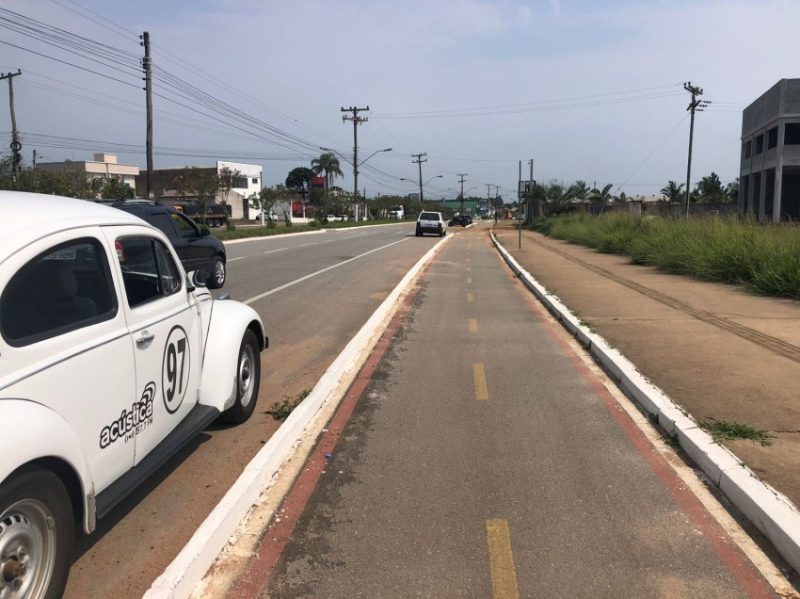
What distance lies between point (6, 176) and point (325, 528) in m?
31.6

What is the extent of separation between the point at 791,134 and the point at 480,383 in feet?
144

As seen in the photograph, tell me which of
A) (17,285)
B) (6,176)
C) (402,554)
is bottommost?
(402,554)

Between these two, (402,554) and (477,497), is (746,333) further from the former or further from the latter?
(402,554)

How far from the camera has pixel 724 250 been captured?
639 inches

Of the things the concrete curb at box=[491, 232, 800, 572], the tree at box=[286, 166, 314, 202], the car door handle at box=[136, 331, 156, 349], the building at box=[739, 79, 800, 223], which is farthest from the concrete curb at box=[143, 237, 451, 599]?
the tree at box=[286, 166, 314, 202]

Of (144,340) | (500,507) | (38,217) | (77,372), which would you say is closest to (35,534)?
(77,372)

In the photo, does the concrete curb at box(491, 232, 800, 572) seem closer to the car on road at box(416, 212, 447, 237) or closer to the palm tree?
the car on road at box(416, 212, 447, 237)

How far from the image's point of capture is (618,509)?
13.9 ft

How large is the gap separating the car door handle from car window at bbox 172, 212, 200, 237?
34.9 feet

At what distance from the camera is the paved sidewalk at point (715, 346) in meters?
5.39

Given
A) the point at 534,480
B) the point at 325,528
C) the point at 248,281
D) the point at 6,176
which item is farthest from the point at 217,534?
the point at 6,176

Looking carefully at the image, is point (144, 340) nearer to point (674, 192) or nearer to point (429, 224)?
point (429, 224)

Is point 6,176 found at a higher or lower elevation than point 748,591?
higher

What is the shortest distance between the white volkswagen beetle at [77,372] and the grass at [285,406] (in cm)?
131
